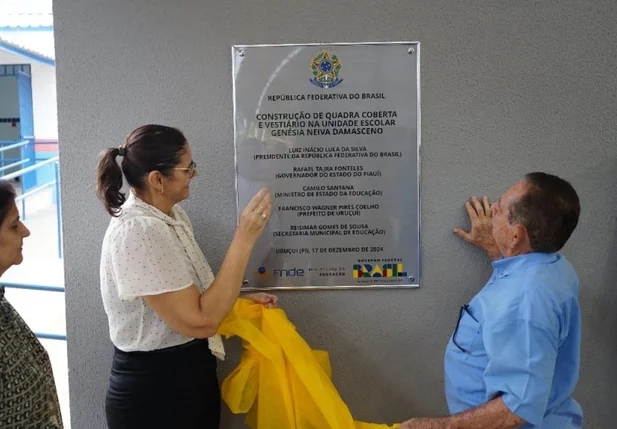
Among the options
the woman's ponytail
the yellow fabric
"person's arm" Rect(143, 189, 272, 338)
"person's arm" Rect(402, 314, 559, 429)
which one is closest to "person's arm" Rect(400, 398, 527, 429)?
"person's arm" Rect(402, 314, 559, 429)

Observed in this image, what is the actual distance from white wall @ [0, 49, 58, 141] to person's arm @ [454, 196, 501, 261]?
1325cm

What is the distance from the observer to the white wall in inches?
529

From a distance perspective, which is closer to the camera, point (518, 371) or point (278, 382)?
point (518, 371)

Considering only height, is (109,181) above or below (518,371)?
above

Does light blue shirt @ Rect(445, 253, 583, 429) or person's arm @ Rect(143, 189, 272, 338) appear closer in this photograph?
light blue shirt @ Rect(445, 253, 583, 429)

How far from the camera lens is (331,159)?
2062 millimetres

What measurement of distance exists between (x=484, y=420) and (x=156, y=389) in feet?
3.06

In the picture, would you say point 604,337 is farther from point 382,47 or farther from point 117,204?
point 117,204

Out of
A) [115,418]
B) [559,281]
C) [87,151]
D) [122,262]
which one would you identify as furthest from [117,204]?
[559,281]

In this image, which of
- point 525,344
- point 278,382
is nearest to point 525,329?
point 525,344

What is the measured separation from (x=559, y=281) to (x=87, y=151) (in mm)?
1643

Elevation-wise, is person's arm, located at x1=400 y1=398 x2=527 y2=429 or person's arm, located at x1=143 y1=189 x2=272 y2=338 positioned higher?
person's arm, located at x1=143 y1=189 x2=272 y2=338

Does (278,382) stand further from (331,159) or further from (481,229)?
(481,229)

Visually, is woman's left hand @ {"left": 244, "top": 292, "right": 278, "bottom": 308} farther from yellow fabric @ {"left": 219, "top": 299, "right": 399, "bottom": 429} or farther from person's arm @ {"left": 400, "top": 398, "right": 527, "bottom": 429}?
person's arm @ {"left": 400, "top": 398, "right": 527, "bottom": 429}
